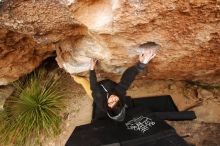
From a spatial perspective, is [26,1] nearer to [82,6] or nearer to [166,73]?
[82,6]

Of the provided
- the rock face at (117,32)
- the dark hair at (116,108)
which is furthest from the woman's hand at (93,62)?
the dark hair at (116,108)

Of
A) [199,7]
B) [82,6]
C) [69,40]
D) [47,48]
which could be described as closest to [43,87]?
[47,48]

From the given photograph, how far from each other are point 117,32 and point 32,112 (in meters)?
2.51

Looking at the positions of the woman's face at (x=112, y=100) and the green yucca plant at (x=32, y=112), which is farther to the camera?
the green yucca plant at (x=32, y=112)

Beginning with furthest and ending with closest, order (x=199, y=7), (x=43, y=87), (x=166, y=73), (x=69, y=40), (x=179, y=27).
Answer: (x=43, y=87) < (x=166, y=73) < (x=69, y=40) < (x=179, y=27) < (x=199, y=7)

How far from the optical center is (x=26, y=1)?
14.5ft

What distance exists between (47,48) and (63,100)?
1050 millimetres

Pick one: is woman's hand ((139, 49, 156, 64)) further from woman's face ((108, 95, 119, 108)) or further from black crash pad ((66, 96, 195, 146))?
black crash pad ((66, 96, 195, 146))

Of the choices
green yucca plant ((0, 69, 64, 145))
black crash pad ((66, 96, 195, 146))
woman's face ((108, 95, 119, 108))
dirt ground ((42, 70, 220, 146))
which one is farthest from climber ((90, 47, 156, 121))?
green yucca plant ((0, 69, 64, 145))

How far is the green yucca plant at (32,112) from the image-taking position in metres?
6.70

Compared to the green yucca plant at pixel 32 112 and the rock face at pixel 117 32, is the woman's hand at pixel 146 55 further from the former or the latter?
the green yucca plant at pixel 32 112

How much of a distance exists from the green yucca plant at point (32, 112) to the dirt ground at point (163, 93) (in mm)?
158

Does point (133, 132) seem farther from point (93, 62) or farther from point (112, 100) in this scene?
point (93, 62)

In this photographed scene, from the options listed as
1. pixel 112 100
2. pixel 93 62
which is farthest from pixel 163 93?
pixel 112 100
